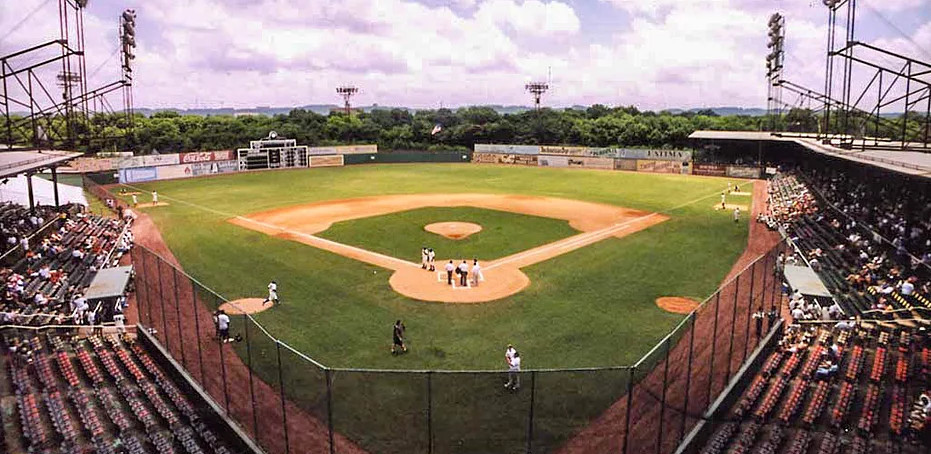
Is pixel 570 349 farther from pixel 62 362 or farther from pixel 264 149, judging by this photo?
pixel 264 149

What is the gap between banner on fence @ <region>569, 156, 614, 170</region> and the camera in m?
82.9

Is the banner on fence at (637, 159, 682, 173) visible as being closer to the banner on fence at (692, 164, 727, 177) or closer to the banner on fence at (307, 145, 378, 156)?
the banner on fence at (692, 164, 727, 177)

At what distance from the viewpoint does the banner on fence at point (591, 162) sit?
82.9m

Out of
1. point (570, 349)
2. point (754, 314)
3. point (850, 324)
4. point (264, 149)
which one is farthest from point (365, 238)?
point (264, 149)

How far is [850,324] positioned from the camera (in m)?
20.2

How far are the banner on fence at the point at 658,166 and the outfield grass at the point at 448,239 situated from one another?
37807 mm

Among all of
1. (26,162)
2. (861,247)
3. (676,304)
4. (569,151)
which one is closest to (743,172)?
(569,151)

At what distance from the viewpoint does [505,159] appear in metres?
91.9

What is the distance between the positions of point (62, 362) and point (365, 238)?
835 inches

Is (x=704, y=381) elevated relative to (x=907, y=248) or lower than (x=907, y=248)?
lower

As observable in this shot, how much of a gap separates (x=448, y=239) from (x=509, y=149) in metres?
56.5

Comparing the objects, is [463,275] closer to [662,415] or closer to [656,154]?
[662,415]

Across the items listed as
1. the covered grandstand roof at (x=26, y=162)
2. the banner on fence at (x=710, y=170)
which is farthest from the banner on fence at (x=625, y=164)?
the covered grandstand roof at (x=26, y=162)

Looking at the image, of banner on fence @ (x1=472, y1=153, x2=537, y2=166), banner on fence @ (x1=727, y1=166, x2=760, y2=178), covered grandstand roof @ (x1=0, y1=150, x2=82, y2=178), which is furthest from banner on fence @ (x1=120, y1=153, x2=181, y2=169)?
banner on fence @ (x1=727, y1=166, x2=760, y2=178)
